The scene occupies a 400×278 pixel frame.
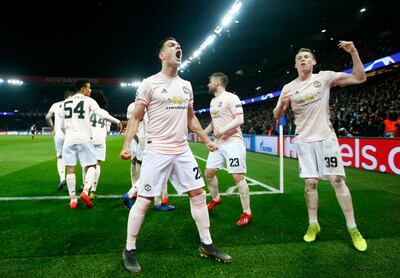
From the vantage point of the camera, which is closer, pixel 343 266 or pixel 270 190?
pixel 343 266

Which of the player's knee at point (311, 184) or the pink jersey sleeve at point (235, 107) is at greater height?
the pink jersey sleeve at point (235, 107)

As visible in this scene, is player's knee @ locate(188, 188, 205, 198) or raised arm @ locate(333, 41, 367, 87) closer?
player's knee @ locate(188, 188, 205, 198)

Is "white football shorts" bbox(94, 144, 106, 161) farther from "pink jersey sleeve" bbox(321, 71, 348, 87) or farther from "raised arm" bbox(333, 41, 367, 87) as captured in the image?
"raised arm" bbox(333, 41, 367, 87)

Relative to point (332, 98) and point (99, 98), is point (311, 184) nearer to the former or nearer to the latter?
point (99, 98)

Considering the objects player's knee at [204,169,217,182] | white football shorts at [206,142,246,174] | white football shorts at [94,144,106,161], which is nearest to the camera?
white football shorts at [206,142,246,174]

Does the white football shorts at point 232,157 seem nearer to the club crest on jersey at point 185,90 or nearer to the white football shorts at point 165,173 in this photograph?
the white football shorts at point 165,173

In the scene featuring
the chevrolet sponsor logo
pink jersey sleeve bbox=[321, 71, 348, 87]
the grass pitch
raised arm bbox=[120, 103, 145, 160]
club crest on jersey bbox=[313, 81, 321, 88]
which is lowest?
the grass pitch

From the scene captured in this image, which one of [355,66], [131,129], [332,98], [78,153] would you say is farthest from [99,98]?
[332,98]

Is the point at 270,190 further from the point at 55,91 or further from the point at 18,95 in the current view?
the point at 18,95

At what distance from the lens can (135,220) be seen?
2.95 m

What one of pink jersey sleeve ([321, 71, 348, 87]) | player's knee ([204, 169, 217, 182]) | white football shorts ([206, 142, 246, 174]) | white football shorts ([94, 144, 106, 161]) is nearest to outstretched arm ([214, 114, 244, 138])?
white football shorts ([206, 142, 246, 174])

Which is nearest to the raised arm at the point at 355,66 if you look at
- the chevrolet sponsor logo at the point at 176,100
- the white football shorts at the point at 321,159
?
the white football shorts at the point at 321,159

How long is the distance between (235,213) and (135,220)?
7.55ft

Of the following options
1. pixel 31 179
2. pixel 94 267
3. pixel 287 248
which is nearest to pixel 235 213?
pixel 287 248
